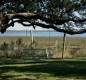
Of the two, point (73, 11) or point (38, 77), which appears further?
point (73, 11)

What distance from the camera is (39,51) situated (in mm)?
34062

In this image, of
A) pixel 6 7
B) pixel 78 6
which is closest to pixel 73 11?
pixel 78 6

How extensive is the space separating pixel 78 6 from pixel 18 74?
4.58 metres

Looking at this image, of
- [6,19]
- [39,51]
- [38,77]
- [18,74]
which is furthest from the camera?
[39,51]

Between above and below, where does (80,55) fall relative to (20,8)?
below

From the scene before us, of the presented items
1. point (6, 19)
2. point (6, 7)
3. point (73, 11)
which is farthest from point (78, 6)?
point (6, 19)

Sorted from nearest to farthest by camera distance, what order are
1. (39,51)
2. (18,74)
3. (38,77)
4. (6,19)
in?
(6,19) < (38,77) < (18,74) < (39,51)

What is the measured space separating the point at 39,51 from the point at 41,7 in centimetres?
1482

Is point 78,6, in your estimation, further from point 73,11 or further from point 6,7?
point 6,7

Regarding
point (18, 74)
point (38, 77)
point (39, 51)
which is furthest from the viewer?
point (39, 51)


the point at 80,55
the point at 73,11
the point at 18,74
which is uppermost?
the point at 73,11

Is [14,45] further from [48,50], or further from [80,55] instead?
[80,55]

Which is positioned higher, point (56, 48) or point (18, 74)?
point (18, 74)

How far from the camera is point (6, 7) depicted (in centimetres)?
1903
